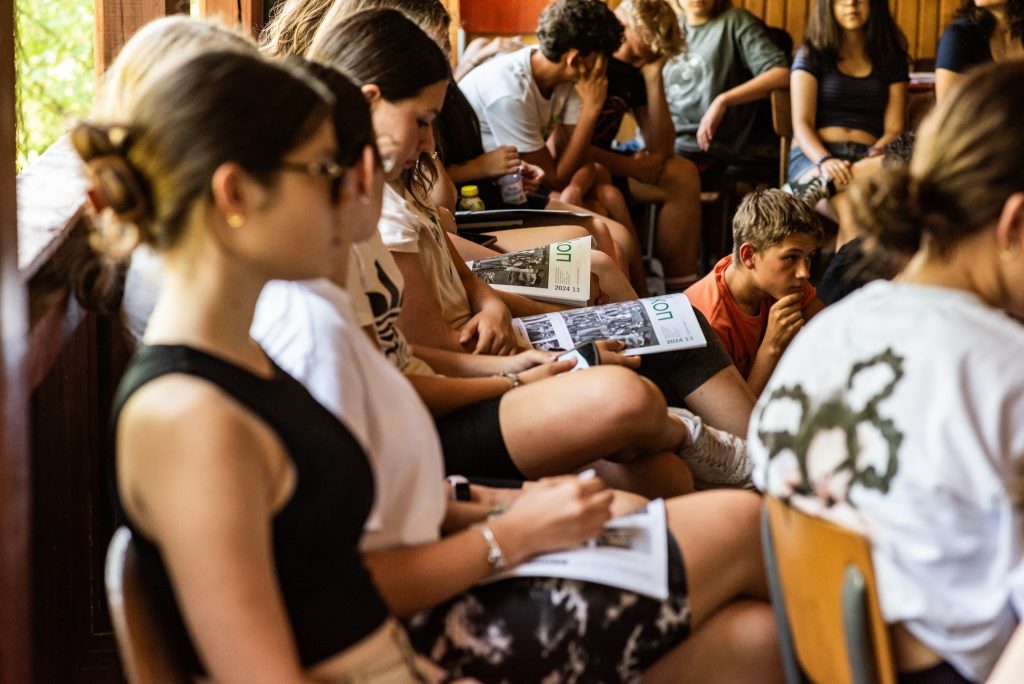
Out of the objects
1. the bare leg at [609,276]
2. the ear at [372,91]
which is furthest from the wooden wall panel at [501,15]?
the ear at [372,91]

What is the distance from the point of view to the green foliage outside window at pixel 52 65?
1758 mm

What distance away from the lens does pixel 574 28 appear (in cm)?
385

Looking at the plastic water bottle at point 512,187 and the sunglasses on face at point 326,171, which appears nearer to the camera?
the sunglasses on face at point 326,171

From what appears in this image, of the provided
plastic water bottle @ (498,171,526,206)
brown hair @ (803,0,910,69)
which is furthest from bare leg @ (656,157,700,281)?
plastic water bottle @ (498,171,526,206)

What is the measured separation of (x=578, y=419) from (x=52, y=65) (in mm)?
1152

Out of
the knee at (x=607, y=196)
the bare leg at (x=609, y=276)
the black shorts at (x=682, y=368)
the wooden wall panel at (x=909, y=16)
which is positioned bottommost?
the knee at (x=607, y=196)

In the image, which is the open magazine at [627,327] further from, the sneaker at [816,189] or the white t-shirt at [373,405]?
the sneaker at [816,189]

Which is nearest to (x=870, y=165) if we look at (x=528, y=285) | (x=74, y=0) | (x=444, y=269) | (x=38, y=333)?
(x=528, y=285)

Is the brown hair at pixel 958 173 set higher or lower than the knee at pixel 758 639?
higher

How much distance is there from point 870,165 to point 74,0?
9.80 ft

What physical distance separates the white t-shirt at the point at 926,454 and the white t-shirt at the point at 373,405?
36cm

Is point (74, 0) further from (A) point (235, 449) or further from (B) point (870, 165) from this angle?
(B) point (870, 165)

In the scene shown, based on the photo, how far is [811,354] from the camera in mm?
1244

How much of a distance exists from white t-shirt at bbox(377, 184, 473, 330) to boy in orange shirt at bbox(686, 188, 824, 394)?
2.34ft
